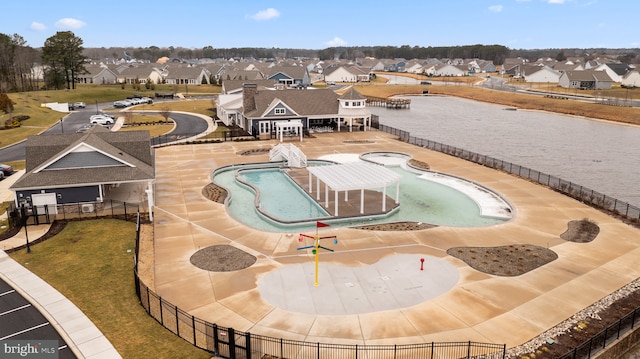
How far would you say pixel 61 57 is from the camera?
11538cm

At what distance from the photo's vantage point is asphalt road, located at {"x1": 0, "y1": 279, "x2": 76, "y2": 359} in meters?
18.5

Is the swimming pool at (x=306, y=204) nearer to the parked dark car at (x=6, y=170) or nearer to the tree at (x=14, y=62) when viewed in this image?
the parked dark car at (x=6, y=170)

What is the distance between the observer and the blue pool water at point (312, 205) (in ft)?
112

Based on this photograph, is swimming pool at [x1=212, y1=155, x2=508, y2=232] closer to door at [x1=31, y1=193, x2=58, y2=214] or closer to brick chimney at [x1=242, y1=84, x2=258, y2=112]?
door at [x1=31, y1=193, x2=58, y2=214]

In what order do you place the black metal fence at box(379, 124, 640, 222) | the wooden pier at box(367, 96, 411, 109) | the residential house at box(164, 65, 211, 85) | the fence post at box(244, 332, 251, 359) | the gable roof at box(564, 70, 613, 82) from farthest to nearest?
the residential house at box(164, 65, 211, 85), the gable roof at box(564, 70, 613, 82), the wooden pier at box(367, 96, 411, 109), the black metal fence at box(379, 124, 640, 222), the fence post at box(244, 332, 251, 359)

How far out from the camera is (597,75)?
14588cm

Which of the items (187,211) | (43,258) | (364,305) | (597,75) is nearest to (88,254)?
(43,258)

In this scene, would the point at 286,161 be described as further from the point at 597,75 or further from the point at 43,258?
the point at 597,75

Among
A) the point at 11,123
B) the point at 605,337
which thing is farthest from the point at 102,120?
the point at 605,337

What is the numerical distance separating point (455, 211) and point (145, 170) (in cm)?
2464

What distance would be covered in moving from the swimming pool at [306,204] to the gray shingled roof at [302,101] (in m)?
22.5

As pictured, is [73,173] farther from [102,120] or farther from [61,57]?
[61,57]

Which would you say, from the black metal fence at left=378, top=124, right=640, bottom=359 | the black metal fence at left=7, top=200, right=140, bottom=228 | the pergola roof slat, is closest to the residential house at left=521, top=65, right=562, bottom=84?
the black metal fence at left=378, top=124, right=640, bottom=359

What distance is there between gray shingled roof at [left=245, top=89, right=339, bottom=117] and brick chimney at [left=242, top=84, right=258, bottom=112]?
35.4 inches
